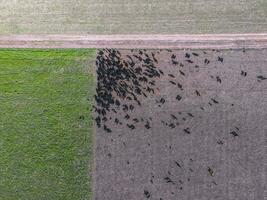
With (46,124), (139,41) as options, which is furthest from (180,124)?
(46,124)

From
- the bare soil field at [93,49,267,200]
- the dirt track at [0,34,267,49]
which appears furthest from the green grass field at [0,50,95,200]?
the bare soil field at [93,49,267,200]

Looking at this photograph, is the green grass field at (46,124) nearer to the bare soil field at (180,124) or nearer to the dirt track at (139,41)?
the dirt track at (139,41)

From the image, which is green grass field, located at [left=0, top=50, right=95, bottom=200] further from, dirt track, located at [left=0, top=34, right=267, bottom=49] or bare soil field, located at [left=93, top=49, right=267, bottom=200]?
bare soil field, located at [left=93, top=49, right=267, bottom=200]

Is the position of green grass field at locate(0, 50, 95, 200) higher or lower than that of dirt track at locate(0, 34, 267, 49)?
lower

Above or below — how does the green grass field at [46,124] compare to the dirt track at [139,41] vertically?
below

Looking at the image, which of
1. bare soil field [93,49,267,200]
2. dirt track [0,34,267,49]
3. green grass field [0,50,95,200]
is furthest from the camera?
dirt track [0,34,267,49]

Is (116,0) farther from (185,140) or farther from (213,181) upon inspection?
(213,181)

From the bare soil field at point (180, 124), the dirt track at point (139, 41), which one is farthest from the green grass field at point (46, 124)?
the bare soil field at point (180, 124)

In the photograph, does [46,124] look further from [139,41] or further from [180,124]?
[180,124]

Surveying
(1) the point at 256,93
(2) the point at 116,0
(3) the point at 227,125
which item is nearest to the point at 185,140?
(3) the point at 227,125
